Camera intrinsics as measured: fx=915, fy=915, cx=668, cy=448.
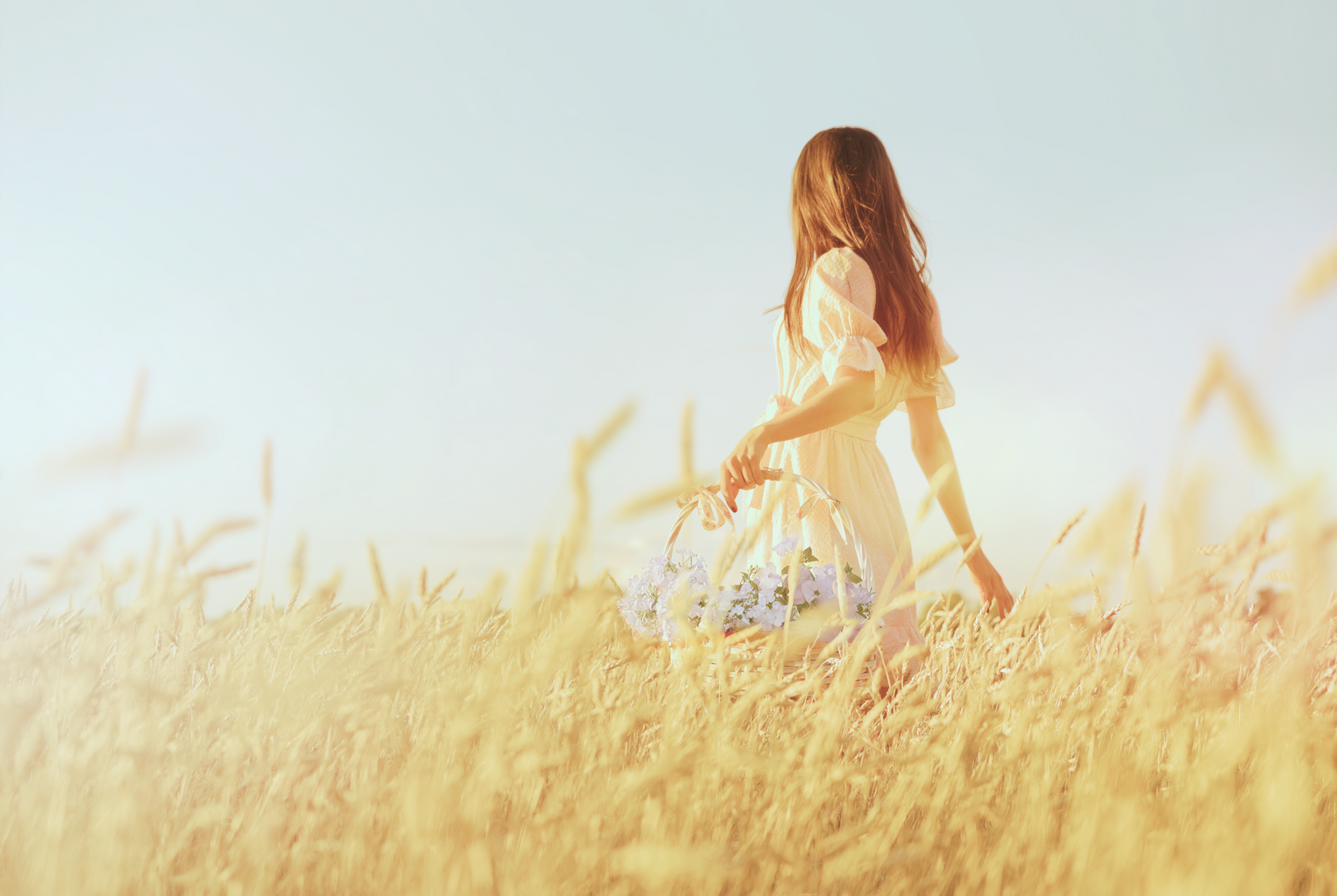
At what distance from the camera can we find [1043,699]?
4.39ft

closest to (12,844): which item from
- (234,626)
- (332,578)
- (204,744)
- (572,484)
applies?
(204,744)

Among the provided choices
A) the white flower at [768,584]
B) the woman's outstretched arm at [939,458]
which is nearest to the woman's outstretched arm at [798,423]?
the white flower at [768,584]

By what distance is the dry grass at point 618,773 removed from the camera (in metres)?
0.75

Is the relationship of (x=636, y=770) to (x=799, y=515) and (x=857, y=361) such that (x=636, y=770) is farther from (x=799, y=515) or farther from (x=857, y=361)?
(x=857, y=361)

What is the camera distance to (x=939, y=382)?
234 cm

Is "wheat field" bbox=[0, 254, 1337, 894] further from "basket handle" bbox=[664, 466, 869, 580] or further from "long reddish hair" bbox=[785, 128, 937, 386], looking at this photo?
"long reddish hair" bbox=[785, 128, 937, 386]

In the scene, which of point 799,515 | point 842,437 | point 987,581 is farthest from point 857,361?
point 987,581

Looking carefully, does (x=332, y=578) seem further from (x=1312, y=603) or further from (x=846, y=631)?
(x=1312, y=603)

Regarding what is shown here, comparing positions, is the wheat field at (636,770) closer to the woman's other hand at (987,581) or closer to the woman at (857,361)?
the woman at (857,361)

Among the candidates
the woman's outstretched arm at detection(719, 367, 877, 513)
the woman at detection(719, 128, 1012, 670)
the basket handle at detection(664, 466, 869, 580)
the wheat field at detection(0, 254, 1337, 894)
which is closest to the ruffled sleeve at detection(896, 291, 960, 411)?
the woman at detection(719, 128, 1012, 670)

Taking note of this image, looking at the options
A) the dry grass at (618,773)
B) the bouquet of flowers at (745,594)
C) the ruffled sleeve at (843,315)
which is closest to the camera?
the dry grass at (618,773)

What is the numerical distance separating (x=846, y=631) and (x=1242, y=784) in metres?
0.67

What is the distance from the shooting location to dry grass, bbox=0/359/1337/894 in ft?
2.47

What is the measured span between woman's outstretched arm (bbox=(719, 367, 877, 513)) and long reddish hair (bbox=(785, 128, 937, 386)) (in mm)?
215
